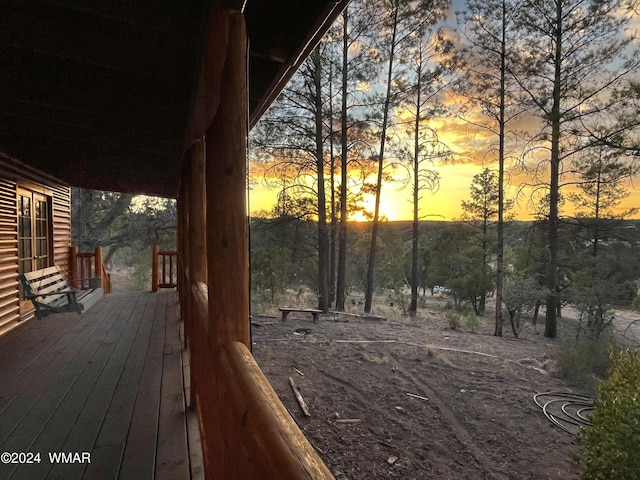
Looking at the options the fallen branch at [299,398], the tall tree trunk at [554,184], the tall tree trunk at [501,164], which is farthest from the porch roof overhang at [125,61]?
the tall tree trunk at [501,164]

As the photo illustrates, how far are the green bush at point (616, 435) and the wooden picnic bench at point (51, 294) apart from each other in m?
5.48

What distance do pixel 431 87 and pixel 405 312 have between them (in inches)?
330

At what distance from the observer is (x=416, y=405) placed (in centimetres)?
500

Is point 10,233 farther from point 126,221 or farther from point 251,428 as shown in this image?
point 126,221

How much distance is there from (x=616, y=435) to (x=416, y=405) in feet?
7.30

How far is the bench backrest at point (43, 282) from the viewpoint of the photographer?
A: 4.26 meters

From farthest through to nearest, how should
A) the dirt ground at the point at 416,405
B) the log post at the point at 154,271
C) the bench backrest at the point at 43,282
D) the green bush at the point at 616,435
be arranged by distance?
1. the log post at the point at 154,271
2. the bench backrest at the point at 43,282
3. the dirt ground at the point at 416,405
4. the green bush at the point at 616,435

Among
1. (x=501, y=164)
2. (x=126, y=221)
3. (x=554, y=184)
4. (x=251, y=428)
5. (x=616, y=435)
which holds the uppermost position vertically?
(x=501, y=164)

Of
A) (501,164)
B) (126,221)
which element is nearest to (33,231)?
(501,164)

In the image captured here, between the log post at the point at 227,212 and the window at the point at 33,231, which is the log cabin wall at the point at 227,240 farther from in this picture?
the window at the point at 33,231

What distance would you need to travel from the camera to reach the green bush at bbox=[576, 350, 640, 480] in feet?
10.3

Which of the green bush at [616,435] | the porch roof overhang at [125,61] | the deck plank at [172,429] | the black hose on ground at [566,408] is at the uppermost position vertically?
the porch roof overhang at [125,61]

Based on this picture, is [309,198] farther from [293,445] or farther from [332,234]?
[293,445]

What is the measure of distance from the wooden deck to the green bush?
3461mm
